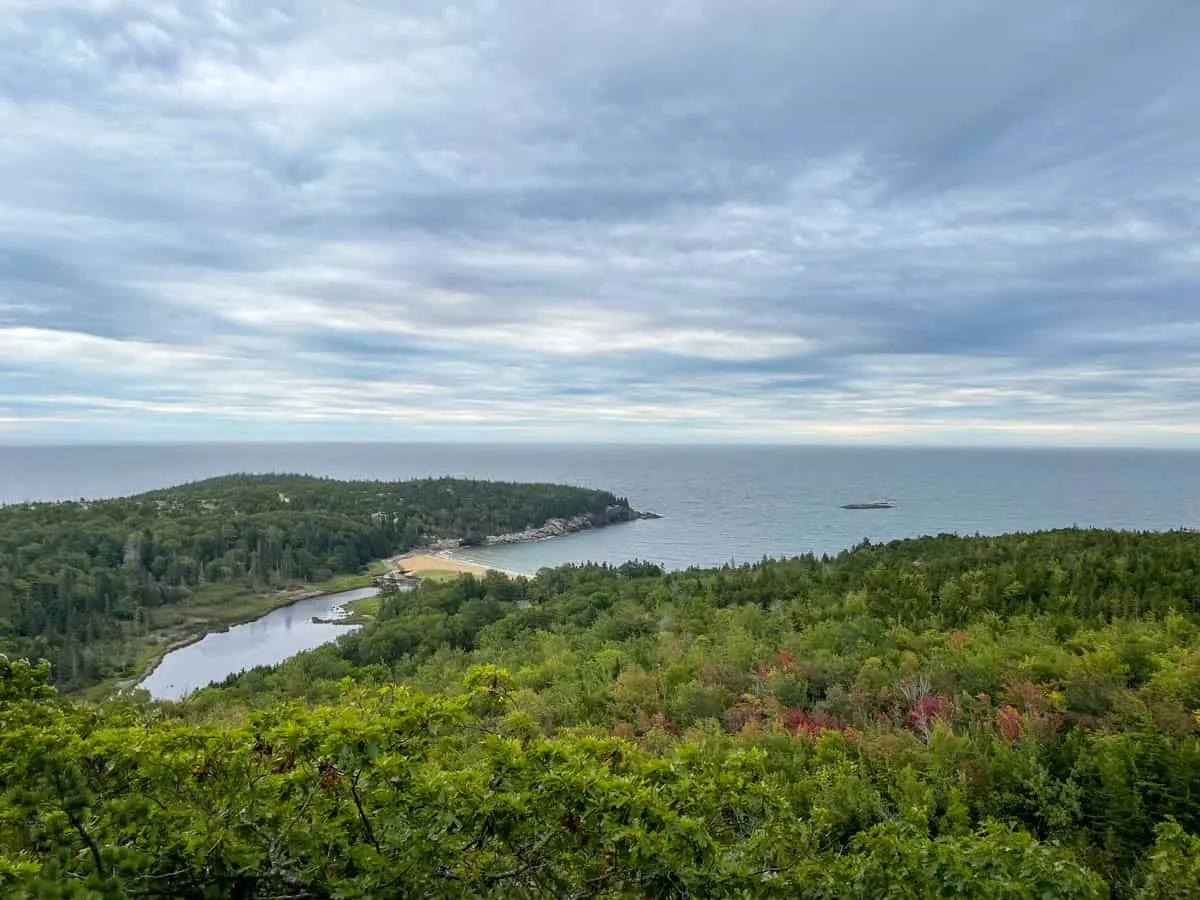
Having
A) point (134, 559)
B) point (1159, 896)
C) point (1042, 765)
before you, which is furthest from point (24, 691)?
point (134, 559)

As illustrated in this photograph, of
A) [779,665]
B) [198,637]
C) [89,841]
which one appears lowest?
[198,637]

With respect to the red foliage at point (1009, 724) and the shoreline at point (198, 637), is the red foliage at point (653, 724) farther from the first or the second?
the shoreline at point (198, 637)

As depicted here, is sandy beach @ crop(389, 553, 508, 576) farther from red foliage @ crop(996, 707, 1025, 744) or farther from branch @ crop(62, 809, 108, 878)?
branch @ crop(62, 809, 108, 878)

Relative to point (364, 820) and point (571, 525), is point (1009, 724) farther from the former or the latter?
point (571, 525)

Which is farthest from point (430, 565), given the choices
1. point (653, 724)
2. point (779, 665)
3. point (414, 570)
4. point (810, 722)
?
point (810, 722)

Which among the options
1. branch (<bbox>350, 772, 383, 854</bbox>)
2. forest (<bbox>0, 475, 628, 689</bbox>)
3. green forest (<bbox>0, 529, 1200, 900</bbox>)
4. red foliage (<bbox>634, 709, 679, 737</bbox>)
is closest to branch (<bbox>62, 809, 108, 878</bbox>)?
green forest (<bbox>0, 529, 1200, 900</bbox>)

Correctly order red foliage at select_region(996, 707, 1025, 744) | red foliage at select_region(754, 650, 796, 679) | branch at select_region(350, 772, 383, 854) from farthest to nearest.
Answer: red foliage at select_region(754, 650, 796, 679) < red foliage at select_region(996, 707, 1025, 744) < branch at select_region(350, 772, 383, 854)
